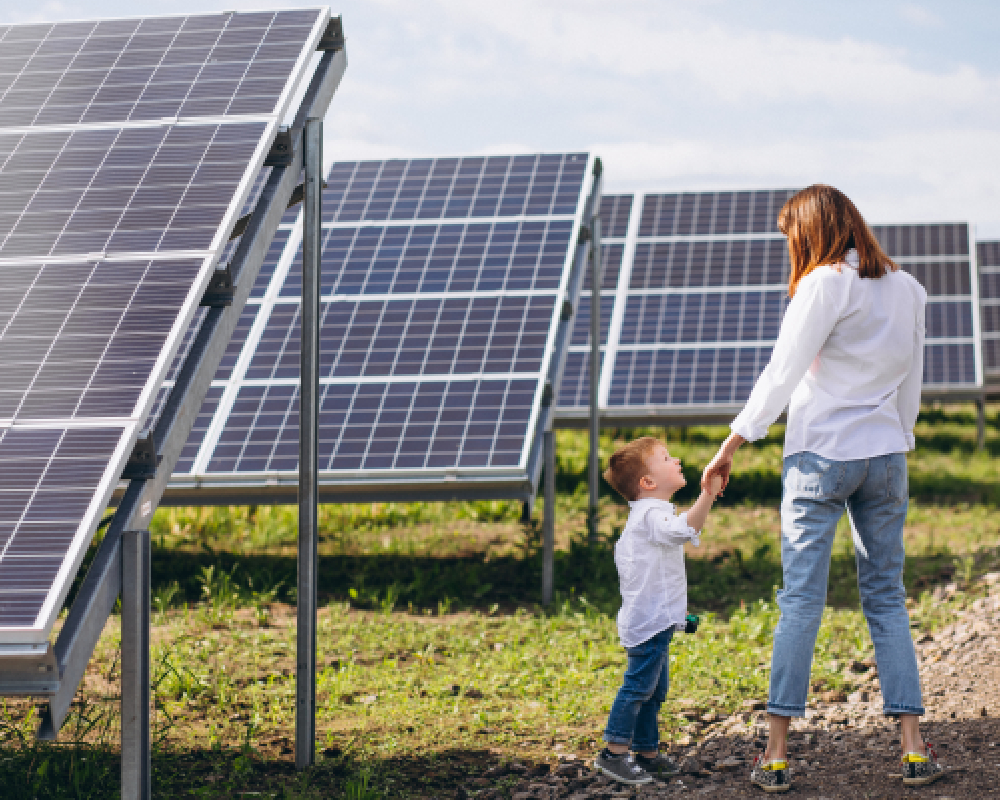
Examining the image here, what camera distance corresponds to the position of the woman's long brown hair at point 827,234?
4152 millimetres

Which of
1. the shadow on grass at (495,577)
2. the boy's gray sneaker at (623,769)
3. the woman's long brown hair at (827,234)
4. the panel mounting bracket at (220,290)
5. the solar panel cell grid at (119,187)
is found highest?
the solar panel cell grid at (119,187)

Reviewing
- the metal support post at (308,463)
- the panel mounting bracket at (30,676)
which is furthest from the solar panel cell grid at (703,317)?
the panel mounting bracket at (30,676)

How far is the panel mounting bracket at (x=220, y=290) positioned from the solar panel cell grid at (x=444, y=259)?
4.77m

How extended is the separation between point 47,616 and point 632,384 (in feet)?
31.6

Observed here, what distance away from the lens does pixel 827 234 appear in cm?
419

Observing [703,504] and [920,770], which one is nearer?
[920,770]

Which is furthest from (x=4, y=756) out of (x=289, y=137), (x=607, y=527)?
(x=607, y=527)

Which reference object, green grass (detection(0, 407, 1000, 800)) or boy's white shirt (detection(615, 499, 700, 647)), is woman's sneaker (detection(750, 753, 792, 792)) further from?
green grass (detection(0, 407, 1000, 800))

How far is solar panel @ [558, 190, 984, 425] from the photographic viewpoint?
12.2 metres

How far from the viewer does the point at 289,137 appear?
4777mm

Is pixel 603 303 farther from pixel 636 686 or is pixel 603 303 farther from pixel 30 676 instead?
pixel 30 676

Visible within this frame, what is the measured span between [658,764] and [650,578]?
0.86 m

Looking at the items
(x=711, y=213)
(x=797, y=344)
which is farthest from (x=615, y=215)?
(x=797, y=344)

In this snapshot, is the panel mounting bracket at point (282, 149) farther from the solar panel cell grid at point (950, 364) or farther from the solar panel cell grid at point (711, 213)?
the solar panel cell grid at point (950, 364)
